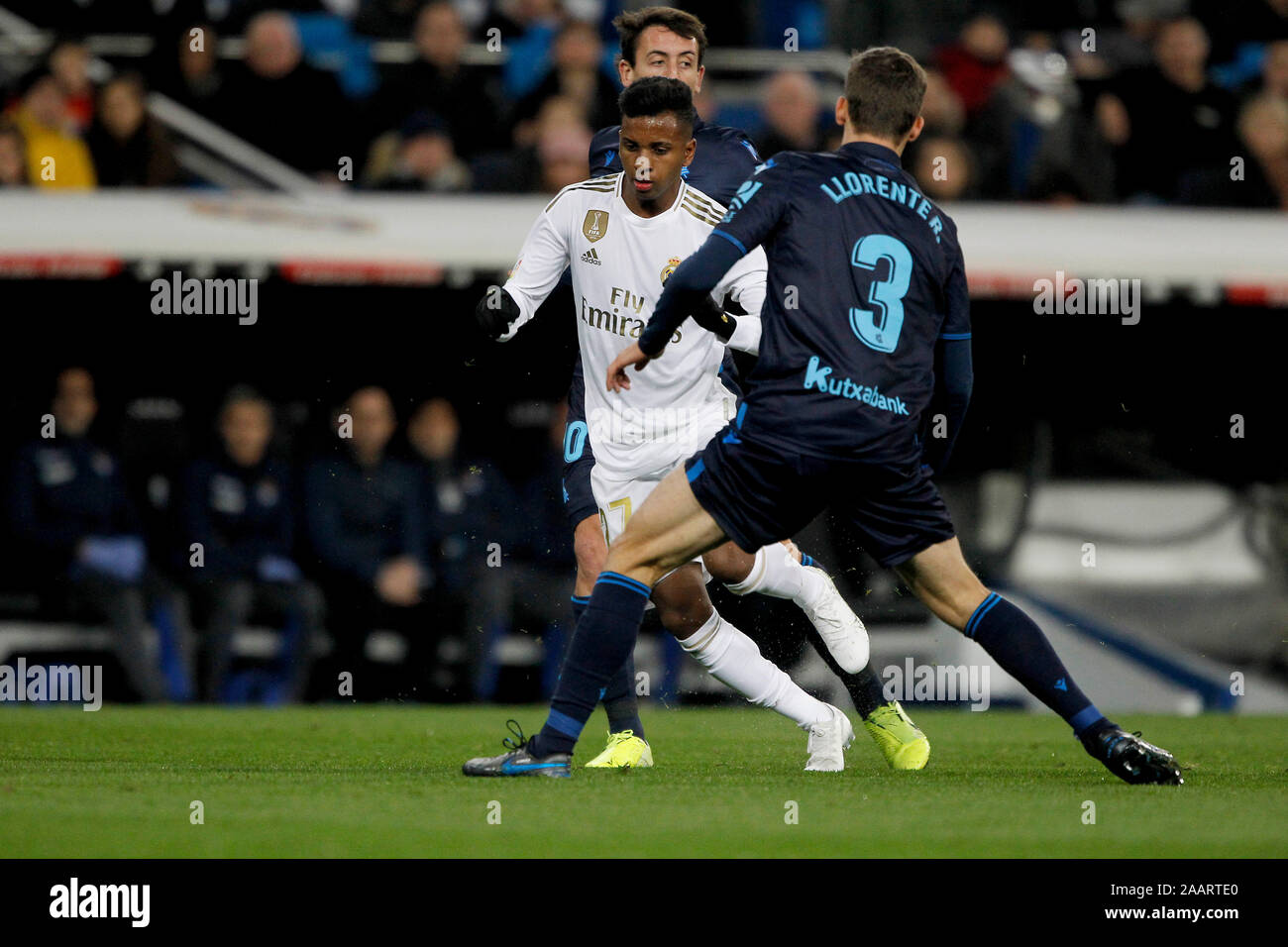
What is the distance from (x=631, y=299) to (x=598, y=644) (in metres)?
1.21

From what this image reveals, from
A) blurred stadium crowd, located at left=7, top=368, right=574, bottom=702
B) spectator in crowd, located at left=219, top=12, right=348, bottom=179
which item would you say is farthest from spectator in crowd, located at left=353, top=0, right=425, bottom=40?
blurred stadium crowd, located at left=7, top=368, right=574, bottom=702

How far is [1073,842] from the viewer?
3.96 metres

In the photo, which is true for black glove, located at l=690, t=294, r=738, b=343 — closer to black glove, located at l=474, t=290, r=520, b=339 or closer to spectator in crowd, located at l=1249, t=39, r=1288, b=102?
black glove, located at l=474, t=290, r=520, b=339

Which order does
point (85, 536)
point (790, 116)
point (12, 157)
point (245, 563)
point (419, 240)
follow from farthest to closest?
point (790, 116), point (12, 157), point (85, 536), point (419, 240), point (245, 563)

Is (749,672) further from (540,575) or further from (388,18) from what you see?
(388,18)

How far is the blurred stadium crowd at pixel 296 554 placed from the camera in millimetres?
8648

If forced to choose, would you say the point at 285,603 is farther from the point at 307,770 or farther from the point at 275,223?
the point at 307,770

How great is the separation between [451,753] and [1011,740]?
7.18 ft

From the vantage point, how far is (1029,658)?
4.88m

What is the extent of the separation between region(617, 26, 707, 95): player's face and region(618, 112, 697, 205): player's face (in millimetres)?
662

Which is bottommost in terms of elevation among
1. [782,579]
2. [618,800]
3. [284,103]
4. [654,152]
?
[618,800]

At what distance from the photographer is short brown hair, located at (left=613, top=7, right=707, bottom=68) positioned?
5918mm

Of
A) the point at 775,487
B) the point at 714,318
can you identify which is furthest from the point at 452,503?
the point at 775,487

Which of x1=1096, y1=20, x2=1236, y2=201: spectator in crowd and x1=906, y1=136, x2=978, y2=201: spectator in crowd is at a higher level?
x1=1096, y1=20, x2=1236, y2=201: spectator in crowd
